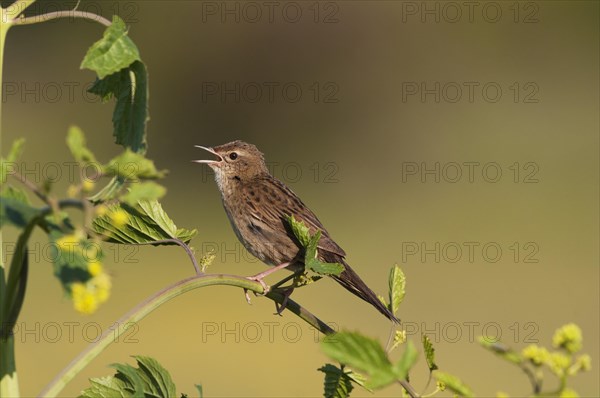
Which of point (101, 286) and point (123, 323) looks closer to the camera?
point (101, 286)

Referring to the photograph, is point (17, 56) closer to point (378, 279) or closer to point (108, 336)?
point (378, 279)

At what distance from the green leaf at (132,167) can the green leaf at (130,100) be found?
37 centimetres

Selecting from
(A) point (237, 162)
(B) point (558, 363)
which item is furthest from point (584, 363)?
(A) point (237, 162)

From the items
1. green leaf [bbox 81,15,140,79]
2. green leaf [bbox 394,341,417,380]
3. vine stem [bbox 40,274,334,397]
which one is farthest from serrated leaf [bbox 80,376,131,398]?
green leaf [bbox 394,341,417,380]

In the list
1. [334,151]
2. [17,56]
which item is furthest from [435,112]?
[17,56]

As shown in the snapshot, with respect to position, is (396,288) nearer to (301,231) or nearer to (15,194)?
(301,231)

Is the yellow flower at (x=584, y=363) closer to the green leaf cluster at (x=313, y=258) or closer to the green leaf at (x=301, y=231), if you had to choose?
the green leaf cluster at (x=313, y=258)

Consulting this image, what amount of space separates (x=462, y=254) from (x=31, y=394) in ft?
24.5

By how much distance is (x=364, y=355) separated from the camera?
111cm

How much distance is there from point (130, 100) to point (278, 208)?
101 inches

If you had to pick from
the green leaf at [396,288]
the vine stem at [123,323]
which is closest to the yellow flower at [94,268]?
the vine stem at [123,323]

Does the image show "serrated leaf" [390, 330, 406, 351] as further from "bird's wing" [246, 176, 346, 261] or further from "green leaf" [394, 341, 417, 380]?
"bird's wing" [246, 176, 346, 261]

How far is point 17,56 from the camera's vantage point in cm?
1652

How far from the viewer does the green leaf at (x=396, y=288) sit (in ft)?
5.91
